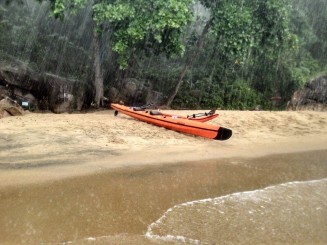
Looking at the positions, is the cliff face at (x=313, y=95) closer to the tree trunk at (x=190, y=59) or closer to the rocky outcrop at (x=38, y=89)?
the tree trunk at (x=190, y=59)

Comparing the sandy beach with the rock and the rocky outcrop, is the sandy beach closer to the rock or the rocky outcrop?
the rock

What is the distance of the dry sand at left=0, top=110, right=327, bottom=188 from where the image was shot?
6.36 metres

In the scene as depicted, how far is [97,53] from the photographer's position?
13.2m

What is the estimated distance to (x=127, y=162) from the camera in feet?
22.7

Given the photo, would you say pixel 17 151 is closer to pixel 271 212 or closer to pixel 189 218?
pixel 189 218

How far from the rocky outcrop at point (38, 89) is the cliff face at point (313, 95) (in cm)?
1065

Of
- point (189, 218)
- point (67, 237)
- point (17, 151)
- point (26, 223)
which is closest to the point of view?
point (67, 237)

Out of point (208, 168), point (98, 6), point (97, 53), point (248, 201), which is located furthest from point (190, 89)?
point (248, 201)

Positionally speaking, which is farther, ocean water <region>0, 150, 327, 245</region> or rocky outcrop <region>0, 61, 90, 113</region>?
rocky outcrop <region>0, 61, 90, 113</region>

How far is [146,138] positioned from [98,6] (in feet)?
16.1

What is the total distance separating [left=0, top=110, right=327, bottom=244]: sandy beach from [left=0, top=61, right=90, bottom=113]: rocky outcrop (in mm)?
2982

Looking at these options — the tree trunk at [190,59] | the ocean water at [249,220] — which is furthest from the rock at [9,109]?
the ocean water at [249,220]

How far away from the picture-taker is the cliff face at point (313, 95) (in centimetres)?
1781

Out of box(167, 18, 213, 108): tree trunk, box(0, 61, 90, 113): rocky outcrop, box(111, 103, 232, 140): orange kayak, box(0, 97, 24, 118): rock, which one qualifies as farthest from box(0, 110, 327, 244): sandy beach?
box(167, 18, 213, 108): tree trunk
